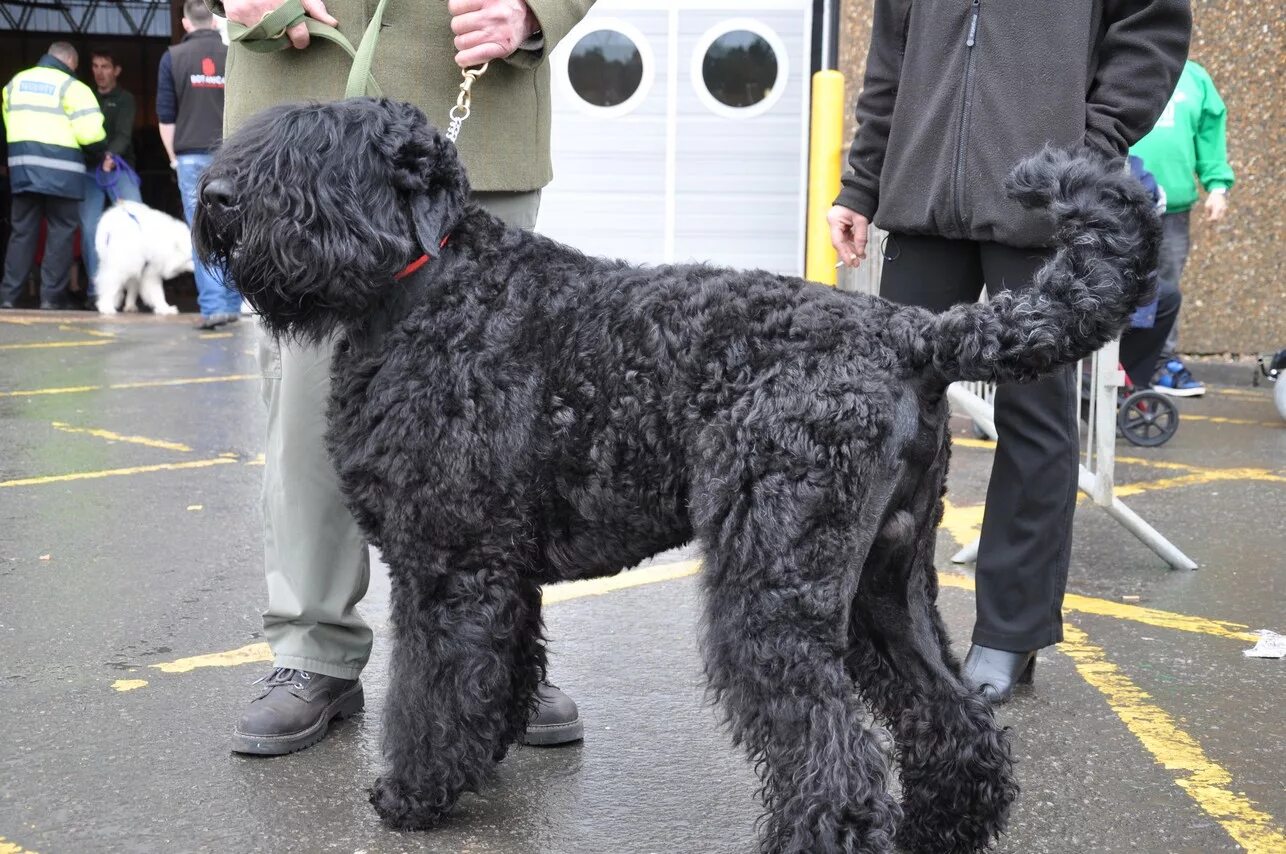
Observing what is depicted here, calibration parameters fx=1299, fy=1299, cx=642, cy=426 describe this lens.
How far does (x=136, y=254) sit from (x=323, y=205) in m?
12.3

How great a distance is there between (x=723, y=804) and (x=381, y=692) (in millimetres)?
1142

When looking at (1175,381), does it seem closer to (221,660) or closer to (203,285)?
(221,660)

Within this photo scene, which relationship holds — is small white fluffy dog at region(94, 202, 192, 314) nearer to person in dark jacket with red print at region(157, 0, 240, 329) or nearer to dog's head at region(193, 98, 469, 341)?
person in dark jacket with red print at region(157, 0, 240, 329)

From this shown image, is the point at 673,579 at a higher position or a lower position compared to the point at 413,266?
lower

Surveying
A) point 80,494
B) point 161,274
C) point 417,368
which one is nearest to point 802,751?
point 417,368

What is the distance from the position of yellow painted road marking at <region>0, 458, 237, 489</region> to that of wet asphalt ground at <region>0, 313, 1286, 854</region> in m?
0.04

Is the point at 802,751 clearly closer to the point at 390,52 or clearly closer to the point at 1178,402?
the point at 390,52

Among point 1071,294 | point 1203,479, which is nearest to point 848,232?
point 1071,294

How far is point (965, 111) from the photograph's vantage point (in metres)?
3.59

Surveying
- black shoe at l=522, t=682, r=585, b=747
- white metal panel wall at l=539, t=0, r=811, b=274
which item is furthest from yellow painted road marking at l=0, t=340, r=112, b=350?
black shoe at l=522, t=682, r=585, b=747


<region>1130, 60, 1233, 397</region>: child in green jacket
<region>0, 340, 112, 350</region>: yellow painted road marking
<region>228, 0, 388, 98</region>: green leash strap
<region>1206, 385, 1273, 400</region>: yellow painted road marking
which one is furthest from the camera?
<region>0, 340, 112, 350</region>: yellow painted road marking

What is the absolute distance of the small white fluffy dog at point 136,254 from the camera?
13789mm

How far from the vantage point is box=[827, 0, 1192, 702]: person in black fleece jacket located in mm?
3490

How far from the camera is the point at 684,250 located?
10.6 metres
